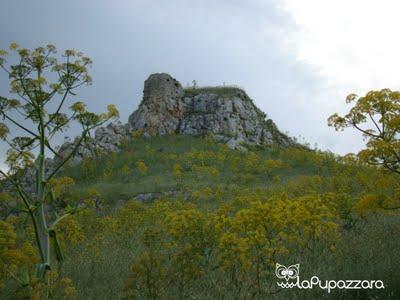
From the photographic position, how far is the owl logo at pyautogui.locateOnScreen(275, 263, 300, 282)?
7387 mm

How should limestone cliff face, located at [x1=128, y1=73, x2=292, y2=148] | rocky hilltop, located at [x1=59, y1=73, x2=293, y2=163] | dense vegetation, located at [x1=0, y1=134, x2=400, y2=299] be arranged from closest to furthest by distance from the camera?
dense vegetation, located at [x1=0, y1=134, x2=400, y2=299], rocky hilltop, located at [x1=59, y1=73, x2=293, y2=163], limestone cliff face, located at [x1=128, y1=73, x2=292, y2=148]

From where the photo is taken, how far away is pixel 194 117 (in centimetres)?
3834

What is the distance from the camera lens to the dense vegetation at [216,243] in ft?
21.4

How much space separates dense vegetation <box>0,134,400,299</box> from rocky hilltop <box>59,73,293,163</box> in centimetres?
Answer: 1294

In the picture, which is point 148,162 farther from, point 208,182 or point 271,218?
point 271,218

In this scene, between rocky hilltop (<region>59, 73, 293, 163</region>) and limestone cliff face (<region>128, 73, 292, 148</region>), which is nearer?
rocky hilltop (<region>59, 73, 293, 163</region>)

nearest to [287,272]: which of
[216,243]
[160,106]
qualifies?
[216,243]

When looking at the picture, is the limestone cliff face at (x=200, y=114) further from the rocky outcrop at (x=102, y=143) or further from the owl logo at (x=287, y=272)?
the owl logo at (x=287, y=272)

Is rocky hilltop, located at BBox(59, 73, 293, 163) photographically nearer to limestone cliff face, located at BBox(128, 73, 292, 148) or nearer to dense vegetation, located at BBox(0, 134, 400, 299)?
limestone cliff face, located at BBox(128, 73, 292, 148)

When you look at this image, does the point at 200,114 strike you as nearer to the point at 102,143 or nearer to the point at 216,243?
the point at 102,143

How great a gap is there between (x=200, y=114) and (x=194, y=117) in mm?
600

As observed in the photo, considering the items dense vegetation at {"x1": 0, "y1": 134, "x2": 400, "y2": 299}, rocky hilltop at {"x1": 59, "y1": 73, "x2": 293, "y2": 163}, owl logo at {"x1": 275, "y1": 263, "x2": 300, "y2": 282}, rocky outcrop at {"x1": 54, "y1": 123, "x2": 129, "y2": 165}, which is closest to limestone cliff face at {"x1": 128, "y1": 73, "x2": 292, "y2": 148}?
rocky hilltop at {"x1": 59, "y1": 73, "x2": 293, "y2": 163}

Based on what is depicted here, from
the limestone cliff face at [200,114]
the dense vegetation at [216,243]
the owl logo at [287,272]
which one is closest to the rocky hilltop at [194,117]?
the limestone cliff face at [200,114]

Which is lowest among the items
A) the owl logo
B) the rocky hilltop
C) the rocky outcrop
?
the owl logo
